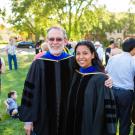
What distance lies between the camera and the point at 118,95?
6.03 metres

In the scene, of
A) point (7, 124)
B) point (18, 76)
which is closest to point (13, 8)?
point (18, 76)

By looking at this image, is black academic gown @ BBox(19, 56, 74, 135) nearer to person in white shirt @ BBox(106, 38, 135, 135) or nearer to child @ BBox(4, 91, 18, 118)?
person in white shirt @ BBox(106, 38, 135, 135)

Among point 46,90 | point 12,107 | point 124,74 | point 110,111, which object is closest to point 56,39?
point 46,90

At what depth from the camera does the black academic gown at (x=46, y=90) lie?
4570mm

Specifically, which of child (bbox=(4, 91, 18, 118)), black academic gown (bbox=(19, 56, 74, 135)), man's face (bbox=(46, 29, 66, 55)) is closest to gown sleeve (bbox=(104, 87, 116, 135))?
black academic gown (bbox=(19, 56, 74, 135))

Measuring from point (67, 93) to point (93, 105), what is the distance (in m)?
0.50

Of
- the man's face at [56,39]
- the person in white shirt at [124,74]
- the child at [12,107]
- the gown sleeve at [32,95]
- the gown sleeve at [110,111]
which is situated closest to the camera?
the gown sleeve at [110,111]

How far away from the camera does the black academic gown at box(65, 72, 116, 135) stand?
4.08 meters

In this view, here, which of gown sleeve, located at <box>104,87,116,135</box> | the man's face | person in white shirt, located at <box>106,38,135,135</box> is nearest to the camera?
gown sleeve, located at <box>104,87,116,135</box>

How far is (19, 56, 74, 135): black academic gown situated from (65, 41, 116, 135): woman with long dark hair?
0.30 metres

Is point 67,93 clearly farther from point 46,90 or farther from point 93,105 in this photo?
point 93,105

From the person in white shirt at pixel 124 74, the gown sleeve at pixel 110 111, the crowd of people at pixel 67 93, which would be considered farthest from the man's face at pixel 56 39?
the person in white shirt at pixel 124 74

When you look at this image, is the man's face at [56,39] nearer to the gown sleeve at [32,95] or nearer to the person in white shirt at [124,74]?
the gown sleeve at [32,95]

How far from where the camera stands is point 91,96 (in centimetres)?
412
